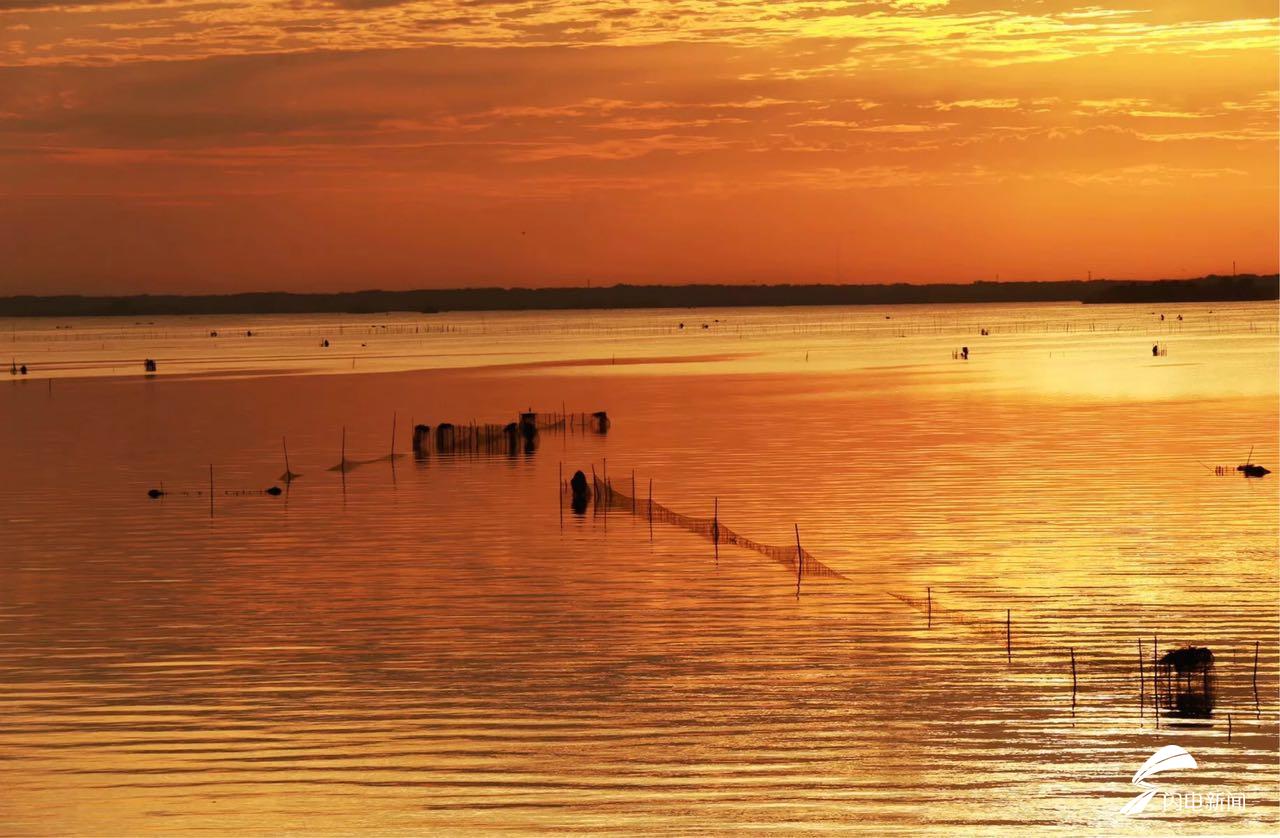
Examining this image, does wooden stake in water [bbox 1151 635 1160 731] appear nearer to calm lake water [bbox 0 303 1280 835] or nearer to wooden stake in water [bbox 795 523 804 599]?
calm lake water [bbox 0 303 1280 835]

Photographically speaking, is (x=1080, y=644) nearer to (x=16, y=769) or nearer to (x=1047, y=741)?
(x=1047, y=741)

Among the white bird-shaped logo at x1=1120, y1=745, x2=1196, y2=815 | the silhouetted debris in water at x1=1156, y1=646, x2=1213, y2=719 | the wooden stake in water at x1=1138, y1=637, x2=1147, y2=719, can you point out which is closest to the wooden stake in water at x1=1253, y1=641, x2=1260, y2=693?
the silhouetted debris in water at x1=1156, y1=646, x2=1213, y2=719

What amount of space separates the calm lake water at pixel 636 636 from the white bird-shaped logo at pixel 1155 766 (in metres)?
0.19

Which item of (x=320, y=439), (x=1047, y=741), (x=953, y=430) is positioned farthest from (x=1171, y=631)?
(x=320, y=439)

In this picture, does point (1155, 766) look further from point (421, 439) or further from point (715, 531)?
point (421, 439)

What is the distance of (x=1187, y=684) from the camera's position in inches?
854

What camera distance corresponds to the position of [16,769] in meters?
19.7

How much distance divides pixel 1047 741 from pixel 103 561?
76.9 feet

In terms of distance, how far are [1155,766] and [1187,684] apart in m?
2.88

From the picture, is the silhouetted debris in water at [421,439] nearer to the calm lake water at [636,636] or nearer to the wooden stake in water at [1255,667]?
the calm lake water at [636,636]

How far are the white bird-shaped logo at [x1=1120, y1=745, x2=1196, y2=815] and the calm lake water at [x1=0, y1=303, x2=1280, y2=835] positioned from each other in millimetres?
191

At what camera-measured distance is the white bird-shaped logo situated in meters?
18.1

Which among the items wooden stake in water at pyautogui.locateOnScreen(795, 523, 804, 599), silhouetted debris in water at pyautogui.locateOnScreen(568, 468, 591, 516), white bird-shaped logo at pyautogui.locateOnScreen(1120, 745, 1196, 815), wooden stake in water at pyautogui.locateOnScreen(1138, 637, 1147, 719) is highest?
silhouetted debris in water at pyautogui.locateOnScreen(568, 468, 591, 516)

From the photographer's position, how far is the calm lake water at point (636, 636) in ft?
60.8
